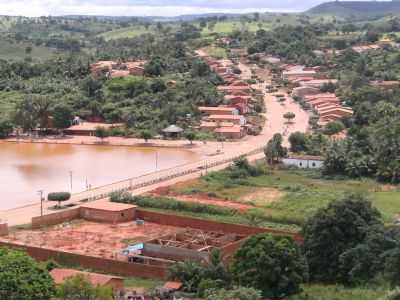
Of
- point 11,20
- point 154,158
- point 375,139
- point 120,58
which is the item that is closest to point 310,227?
point 375,139

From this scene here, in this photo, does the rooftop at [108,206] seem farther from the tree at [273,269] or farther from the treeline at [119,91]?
the treeline at [119,91]

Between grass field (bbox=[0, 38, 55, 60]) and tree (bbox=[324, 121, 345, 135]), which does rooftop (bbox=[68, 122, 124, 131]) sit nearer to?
tree (bbox=[324, 121, 345, 135])

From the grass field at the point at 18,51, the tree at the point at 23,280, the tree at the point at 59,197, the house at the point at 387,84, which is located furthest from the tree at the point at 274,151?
the grass field at the point at 18,51

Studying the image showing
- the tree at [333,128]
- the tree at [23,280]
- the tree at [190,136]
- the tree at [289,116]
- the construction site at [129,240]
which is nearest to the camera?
the tree at [23,280]

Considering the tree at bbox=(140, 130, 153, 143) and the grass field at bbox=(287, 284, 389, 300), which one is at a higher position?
the tree at bbox=(140, 130, 153, 143)

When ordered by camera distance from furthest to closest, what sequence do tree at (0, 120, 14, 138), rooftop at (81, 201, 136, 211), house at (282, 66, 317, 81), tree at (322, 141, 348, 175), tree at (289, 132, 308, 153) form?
house at (282, 66, 317, 81)
tree at (0, 120, 14, 138)
tree at (289, 132, 308, 153)
tree at (322, 141, 348, 175)
rooftop at (81, 201, 136, 211)

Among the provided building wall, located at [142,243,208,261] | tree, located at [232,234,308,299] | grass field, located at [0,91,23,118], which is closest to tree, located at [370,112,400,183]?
building wall, located at [142,243,208,261]

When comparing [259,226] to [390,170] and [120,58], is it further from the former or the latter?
[120,58]
